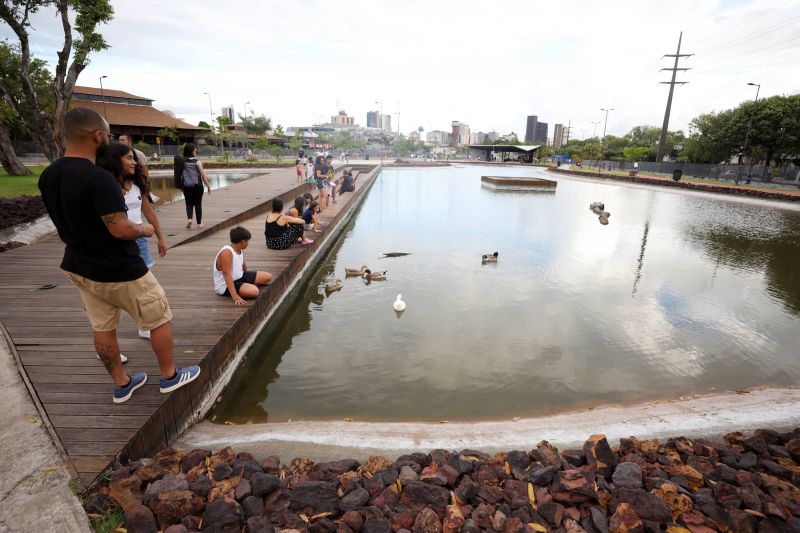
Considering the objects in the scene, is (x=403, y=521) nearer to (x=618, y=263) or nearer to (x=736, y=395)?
(x=736, y=395)

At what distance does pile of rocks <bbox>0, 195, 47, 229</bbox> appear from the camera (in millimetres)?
9111

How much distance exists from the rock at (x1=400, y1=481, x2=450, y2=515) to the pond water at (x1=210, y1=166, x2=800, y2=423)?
1.65 m

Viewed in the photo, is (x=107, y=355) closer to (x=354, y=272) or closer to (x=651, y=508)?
(x=651, y=508)

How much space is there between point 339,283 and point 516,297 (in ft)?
11.5

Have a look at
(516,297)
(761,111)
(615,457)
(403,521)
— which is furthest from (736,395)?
(761,111)

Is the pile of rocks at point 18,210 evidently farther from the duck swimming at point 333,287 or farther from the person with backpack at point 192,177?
the duck swimming at point 333,287

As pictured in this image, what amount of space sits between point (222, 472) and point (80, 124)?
245 centimetres

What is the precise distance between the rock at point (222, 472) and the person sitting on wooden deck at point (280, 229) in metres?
5.47

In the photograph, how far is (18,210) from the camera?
984 cm

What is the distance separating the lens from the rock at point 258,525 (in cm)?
240

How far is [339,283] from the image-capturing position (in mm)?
8383

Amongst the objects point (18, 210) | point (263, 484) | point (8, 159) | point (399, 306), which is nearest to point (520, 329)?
point (399, 306)

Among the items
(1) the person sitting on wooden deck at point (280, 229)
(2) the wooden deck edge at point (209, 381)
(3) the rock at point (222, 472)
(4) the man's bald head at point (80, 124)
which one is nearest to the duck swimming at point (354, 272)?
(1) the person sitting on wooden deck at point (280, 229)

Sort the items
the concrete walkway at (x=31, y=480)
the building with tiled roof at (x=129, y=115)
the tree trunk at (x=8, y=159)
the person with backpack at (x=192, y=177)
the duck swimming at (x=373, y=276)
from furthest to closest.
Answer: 1. the building with tiled roof at (x=129, y=115)
2. the tree trunk at (x=8, y=159)
3. the duck swimming at (x=373, y=276)
4. the person with backpack at (x=192, y=177)
5. the concrete walkway at (x=31, y=480)
